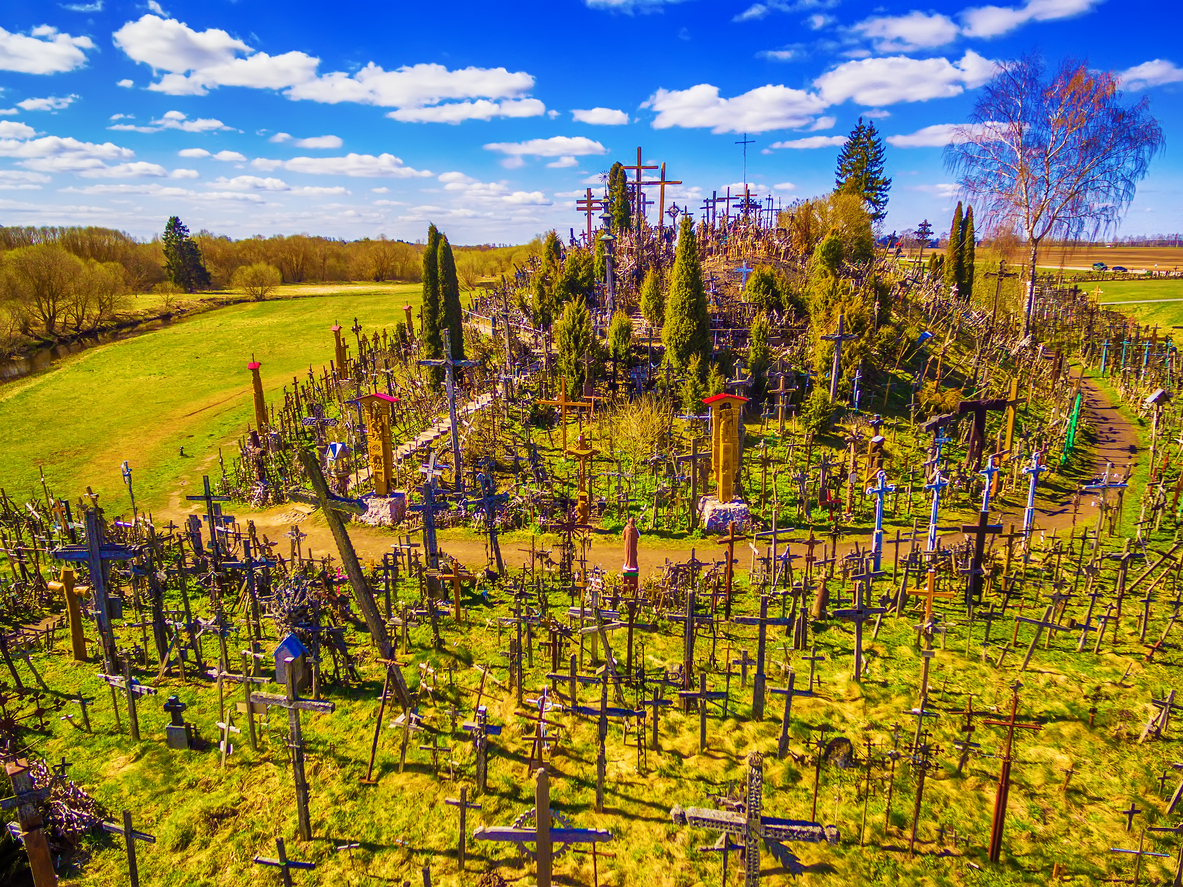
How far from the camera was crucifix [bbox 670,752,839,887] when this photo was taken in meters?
5.19

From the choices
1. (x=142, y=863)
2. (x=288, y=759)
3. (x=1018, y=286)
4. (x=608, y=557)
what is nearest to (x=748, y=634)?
(x=608, y=557)

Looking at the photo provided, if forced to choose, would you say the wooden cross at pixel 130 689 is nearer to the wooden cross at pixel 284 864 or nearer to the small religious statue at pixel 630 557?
the wooden cross at pixel 284 864

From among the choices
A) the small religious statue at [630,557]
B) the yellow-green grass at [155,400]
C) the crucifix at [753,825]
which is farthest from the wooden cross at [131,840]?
the yellow-green grass at [155,400]

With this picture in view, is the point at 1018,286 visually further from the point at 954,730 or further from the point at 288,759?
the point at 288,759

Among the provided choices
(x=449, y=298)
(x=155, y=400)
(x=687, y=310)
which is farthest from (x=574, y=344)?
(x=155, y=400)

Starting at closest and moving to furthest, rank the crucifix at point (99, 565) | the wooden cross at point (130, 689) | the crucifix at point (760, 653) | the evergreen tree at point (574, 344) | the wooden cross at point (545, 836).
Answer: the wooden cross at point (545, 836), the crucifix at point (760, 653), the wooden cross at point (130, 689), the crucifix at point (99, 565), the evergreen tree at point (574, 344)

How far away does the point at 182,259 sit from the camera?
6812 cm

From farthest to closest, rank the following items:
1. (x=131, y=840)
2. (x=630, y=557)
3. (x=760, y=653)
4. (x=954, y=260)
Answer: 1. (x=954, y=260)
2. (x=630, y=557)
3. (x=760, y=653)
4. (x=131, y=840)

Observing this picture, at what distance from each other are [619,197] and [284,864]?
35.6 metres

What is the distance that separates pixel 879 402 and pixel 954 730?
52.2 feet

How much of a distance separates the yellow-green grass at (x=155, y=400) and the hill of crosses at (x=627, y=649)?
46.9 inches

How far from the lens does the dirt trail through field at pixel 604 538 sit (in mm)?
14266

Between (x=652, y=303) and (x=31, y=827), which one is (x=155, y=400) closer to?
(x=652, y=303)

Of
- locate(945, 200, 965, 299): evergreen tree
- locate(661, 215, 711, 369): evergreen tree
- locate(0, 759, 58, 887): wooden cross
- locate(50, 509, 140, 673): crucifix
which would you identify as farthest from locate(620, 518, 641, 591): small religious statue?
locate(945, 200, 965, 299): evergreen tree
